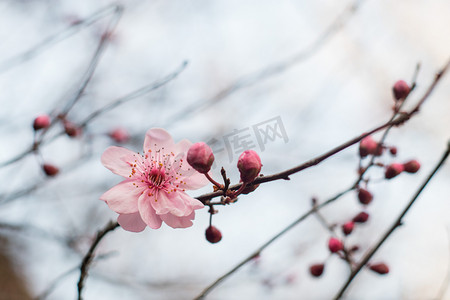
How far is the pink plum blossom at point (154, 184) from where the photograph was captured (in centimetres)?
92

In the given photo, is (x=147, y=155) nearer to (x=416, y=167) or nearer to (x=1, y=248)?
(x=416, y=167)

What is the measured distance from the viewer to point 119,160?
3.31 ft

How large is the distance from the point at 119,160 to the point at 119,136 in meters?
1.37

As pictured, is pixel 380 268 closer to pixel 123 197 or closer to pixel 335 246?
pixel 335 246

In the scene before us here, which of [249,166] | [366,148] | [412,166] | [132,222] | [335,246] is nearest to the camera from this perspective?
[249,166]

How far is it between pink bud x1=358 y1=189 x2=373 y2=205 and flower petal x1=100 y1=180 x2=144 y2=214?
684 millimetres

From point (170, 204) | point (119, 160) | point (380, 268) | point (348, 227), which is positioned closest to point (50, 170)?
point (119, 160)

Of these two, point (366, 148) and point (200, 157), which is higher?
point (200, 157)

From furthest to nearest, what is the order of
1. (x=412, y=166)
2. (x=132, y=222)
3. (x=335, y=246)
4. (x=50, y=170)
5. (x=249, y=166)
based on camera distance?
1. (x=50, y=170)
2. (x=335, y=246)
3. (x=412, y=166)
4. (x=132, y=222)
5. (x=249, y=166)

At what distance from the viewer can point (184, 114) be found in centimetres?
176

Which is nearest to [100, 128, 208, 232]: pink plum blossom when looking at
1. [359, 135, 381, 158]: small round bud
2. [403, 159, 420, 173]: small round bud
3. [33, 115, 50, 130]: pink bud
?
[359, 135, 381, 158]: small round bud

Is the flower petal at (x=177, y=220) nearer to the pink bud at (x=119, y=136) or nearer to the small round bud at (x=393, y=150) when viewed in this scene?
the small round bud at (x=393, y=150)

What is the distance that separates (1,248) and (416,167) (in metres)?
3.64

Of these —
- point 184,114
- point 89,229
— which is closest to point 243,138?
point 184,114
